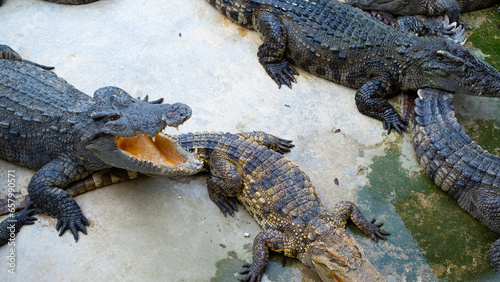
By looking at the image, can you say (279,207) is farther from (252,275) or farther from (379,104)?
(379,104)

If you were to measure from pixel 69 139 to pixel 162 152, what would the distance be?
2.52ft

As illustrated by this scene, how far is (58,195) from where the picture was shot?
3.64m

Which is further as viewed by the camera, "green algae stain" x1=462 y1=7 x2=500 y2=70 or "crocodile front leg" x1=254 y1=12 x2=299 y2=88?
"green algae stain" x1=462 y1=7 x2=500 y2=70

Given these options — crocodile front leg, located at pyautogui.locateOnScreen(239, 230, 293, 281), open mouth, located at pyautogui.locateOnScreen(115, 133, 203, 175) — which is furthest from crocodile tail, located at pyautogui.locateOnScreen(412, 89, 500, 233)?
open mouth, located at pyautogui.locateOnScreen(115, 133, 203, 175)

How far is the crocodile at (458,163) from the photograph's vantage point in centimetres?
381

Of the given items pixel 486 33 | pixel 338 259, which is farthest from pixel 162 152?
pixel 486 33

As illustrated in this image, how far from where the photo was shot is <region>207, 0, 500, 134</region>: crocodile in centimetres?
450

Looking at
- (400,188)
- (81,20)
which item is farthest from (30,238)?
(400,188)

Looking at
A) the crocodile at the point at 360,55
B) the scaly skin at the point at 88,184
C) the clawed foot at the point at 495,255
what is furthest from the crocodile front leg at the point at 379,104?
the scaly skin at the point at 88,184

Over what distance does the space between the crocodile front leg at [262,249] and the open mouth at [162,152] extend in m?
0.76

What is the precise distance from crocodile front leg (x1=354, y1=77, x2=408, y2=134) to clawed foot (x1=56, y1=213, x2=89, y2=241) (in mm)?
2979

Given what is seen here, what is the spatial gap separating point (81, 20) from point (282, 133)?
2.87m

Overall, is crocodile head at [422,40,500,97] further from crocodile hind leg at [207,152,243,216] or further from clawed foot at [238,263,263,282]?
clawed foot at [238,263,263,282]

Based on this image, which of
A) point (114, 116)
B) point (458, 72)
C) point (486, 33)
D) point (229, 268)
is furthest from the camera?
point (486, 33)
